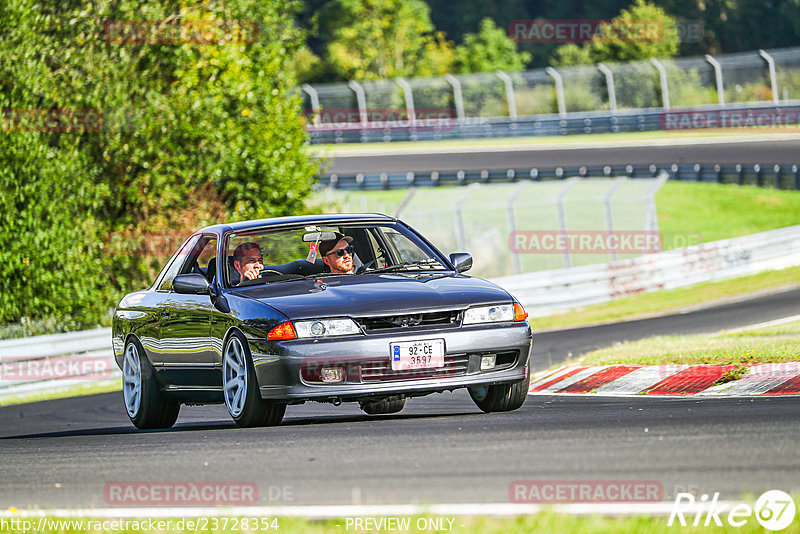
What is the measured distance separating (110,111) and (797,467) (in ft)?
68.4

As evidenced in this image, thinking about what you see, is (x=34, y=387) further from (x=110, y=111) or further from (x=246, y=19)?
(x=246, y=19)

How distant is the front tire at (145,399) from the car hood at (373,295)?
5.18ft

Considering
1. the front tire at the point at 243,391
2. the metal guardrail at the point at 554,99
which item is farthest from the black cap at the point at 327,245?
the metal guardrail at the point at 554,99

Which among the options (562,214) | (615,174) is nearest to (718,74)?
(615,174)

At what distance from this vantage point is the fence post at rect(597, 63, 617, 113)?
158 ft

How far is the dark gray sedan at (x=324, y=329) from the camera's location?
8156 mm

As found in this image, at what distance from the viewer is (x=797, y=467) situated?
5.74 m

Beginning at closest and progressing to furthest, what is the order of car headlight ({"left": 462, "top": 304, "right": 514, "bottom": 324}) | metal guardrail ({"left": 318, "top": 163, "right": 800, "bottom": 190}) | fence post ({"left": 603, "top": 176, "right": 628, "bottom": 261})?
car headlight ({"left": 462, "top": 304, "right": 514, "bottom": 324}) → fence post ({"left": 603, "top": 176, "right": 628, "bottom": 261}) → metal guardrail ({"left": 318, "top": 163, "right": 800, "bottom": 190})

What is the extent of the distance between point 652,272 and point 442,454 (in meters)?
21.1

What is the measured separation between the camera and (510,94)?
171 feet

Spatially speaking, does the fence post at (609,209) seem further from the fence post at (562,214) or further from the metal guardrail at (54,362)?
the metal guardrail at (54,362)

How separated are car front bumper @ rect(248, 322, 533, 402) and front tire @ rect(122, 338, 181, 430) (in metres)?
1.94

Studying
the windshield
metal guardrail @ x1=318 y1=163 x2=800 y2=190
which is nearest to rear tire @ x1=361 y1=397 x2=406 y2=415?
the windshield

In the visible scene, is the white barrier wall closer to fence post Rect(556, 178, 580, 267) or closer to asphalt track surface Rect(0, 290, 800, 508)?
fence post Rect(556, 178, 580, 267)
